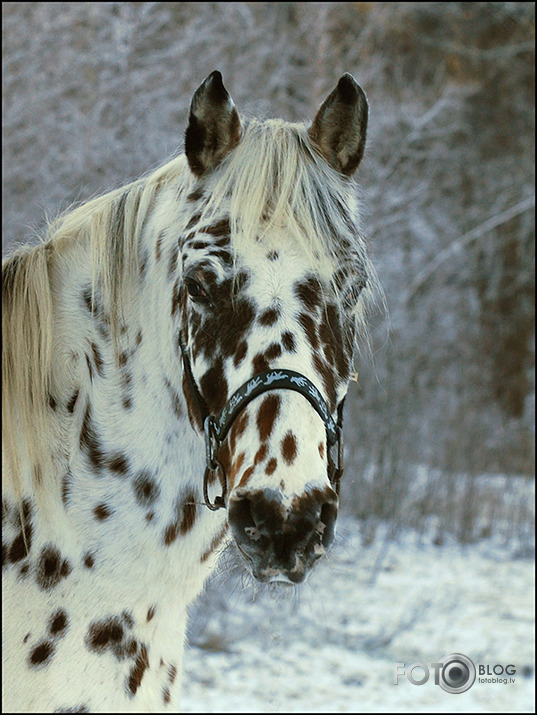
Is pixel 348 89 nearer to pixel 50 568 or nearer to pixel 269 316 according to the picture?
pixel 269 316

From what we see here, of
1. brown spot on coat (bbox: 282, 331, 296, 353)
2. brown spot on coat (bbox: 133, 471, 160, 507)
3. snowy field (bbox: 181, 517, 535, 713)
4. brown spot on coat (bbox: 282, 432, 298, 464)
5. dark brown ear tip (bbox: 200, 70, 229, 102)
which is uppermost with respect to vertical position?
dark brown ear tip (bbox: 200, 70, 229, 102)

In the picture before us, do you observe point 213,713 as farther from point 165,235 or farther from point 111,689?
point 165,235

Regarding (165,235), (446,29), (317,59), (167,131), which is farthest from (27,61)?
(446,29)

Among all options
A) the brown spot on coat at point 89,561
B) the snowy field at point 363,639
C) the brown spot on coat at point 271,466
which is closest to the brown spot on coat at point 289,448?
the brown spot on coat at point 271,466

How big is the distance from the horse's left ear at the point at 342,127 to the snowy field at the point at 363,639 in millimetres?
2203

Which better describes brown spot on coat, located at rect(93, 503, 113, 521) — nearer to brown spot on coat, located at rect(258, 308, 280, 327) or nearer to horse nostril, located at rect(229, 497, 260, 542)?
horse nostril, located at rect(229, 497, 260, 542)

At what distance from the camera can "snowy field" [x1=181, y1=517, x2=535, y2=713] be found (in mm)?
4594

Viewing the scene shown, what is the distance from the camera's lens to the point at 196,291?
5.95 ft

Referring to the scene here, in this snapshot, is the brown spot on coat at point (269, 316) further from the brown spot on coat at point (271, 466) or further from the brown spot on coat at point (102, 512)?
the brown spot on coat at point (102, 512)

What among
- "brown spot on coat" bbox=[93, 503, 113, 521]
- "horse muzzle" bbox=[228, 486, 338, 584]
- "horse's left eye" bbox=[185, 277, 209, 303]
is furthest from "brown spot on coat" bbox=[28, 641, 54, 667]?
"horse's left eye" bbox=[185, 277, 209, 303]

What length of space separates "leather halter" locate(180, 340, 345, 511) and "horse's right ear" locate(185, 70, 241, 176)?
0.51 metres

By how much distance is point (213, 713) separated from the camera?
13.9 ft

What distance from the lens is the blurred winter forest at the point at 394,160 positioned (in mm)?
5328

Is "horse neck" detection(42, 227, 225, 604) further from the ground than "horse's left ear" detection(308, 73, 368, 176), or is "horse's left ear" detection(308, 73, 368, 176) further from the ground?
"horse's left ear" detection(308, 73, 368, 176)
